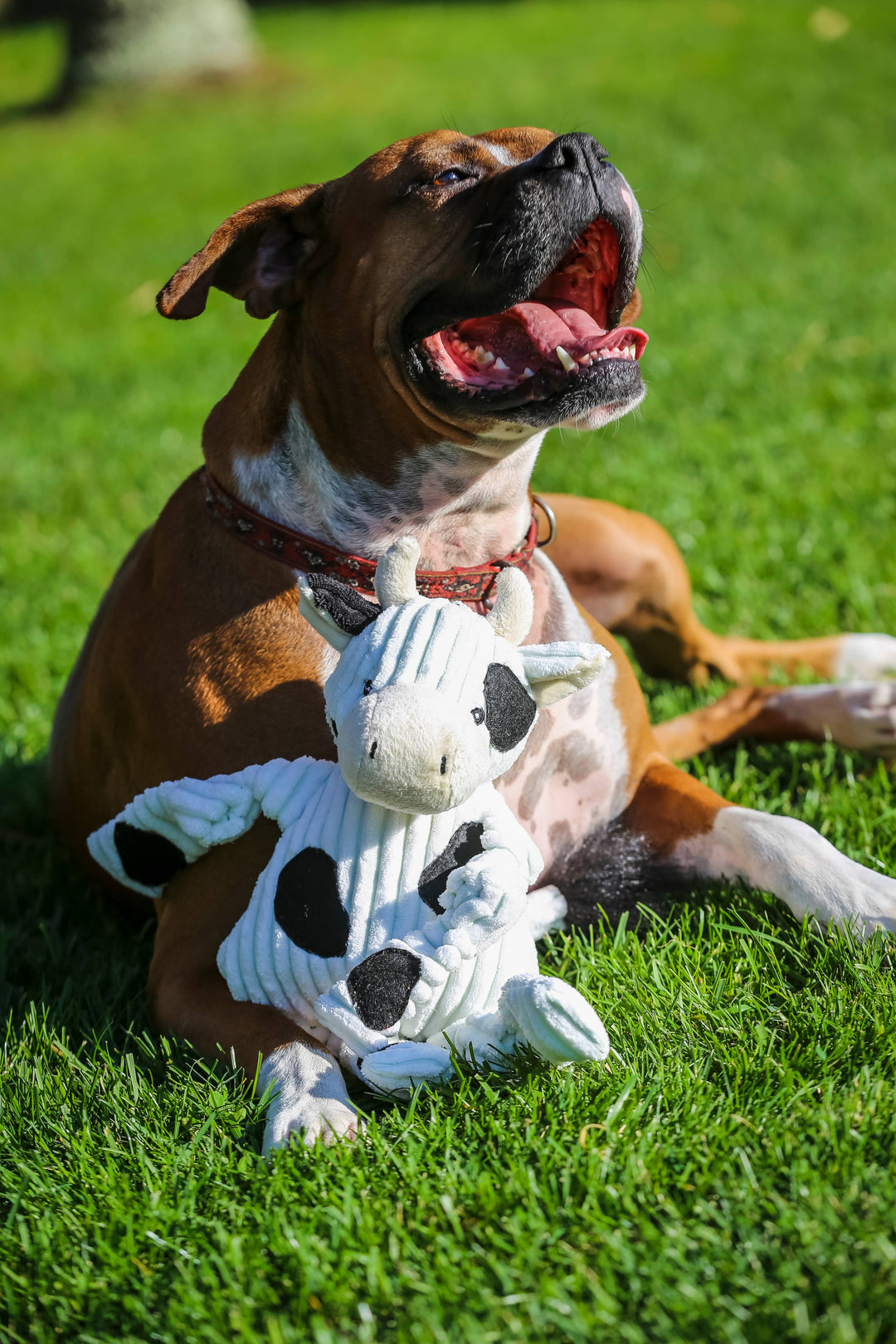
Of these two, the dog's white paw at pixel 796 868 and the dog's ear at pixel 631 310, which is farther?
the dog's ear at pixel 631 310

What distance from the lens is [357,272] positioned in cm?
260

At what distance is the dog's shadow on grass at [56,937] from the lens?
2572mm

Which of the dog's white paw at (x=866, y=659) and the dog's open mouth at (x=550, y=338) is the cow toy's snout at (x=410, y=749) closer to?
the dog's open mouth at (x=550, y=338)

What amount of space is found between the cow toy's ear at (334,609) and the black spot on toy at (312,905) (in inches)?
14.3

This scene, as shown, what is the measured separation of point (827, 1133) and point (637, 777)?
112 centimetres

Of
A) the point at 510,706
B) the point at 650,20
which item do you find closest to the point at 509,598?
the point at 510,706

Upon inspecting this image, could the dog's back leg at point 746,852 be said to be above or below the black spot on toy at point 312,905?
below

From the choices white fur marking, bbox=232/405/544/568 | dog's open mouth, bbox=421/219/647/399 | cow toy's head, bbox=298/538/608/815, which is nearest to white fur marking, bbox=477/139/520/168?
dog's open mouth, bbox=421/219/647/399

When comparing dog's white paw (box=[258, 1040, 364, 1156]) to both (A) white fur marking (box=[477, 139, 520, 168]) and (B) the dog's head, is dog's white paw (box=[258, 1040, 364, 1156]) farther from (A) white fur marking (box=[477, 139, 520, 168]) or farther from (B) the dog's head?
(A) white fur marking (box=[477, 139, 520, 168])

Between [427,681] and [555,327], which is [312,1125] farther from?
[555,327]

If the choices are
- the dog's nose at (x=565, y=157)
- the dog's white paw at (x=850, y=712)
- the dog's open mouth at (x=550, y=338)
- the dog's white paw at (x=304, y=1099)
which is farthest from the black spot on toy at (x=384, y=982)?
the dog's white paw at (x=850, y=712)

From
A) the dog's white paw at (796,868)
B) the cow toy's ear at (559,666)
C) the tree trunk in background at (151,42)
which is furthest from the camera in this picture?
the tree trunk in background at (151,42)

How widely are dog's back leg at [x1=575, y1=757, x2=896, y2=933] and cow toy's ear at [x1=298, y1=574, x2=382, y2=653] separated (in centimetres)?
89

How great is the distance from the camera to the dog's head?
2.41 m
